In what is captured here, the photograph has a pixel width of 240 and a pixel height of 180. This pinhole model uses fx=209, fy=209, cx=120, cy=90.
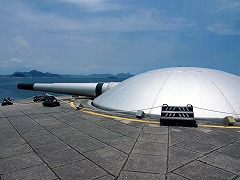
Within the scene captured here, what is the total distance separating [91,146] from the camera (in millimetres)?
6793

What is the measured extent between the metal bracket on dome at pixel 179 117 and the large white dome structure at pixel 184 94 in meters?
0.88

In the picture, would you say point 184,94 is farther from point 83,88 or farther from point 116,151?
point 83,88

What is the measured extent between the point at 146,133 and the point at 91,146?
2.43 metres

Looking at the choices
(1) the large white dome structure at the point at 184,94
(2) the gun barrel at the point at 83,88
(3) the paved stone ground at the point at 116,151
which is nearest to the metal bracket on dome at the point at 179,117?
(3) the paved stone ground at the point at 116,151

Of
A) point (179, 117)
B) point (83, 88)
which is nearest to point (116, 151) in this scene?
point (179, 117)

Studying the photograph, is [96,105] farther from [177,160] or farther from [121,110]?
[177,160]

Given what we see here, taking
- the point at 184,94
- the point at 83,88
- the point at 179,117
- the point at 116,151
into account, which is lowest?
the point at 116,151

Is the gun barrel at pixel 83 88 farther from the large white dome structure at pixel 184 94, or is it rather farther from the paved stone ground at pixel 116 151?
the paved stone ground at pixel 116 151

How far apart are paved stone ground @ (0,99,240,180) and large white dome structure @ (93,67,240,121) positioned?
1752 millimetres

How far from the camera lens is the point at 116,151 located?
20.8 feet

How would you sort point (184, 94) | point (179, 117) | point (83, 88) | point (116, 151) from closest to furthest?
point (116, 151) < point (179, 117) < point (184, 94) < point (83, 88)

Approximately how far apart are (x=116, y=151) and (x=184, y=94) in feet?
19.6

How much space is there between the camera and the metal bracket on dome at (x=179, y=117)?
9062mm

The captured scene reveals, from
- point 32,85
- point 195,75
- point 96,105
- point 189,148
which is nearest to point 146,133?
point 189,148
